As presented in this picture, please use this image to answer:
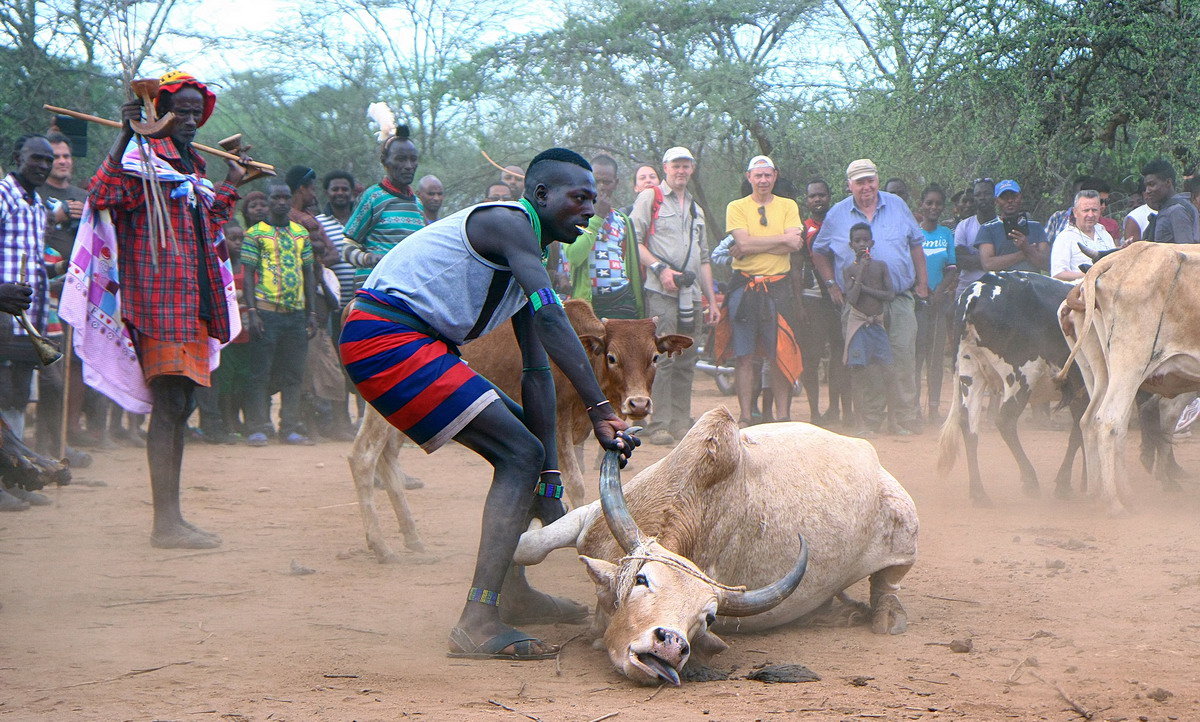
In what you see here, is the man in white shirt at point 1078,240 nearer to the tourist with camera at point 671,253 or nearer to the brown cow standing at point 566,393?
the tourist with camera at point 671,253

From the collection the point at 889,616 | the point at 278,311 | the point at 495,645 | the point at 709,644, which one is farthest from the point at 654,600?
the point at 278,311

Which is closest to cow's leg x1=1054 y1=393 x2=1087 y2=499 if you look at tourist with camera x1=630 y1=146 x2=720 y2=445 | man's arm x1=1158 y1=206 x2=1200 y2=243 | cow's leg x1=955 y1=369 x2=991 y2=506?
cow's leg x1=955 y1=369 x2=991 y2=506

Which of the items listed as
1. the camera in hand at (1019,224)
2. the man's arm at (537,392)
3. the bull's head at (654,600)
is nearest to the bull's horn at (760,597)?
the bull's head at (654,600)

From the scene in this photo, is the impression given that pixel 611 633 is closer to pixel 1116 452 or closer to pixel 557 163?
pixel 557 163

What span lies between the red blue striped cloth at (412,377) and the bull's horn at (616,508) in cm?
53

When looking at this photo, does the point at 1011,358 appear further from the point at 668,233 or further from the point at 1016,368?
the point at 668,233

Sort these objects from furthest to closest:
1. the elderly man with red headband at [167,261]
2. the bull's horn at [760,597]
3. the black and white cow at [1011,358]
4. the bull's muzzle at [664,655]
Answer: the black and white cow at [1011,358]
the elderly man with red headband at [167,261]
the bull's horn at [760,597]
the bull's muzzle at [664,655]

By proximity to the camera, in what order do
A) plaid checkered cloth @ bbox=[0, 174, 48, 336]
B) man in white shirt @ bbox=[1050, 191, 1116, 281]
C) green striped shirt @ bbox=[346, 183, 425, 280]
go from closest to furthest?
plaid checkered cloth @ bbox=[0, 174, 48, 336], green striped shirt @ bbox=[346, 183, 425, 280], man in white shirt @ bbox=[1050, 191, 1116, 281]

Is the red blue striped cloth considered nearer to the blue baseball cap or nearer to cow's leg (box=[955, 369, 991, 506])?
cow's leg (box=[955, 369, 991, 506])

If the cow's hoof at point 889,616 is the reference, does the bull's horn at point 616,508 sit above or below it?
above

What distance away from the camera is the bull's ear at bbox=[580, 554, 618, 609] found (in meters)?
4.16

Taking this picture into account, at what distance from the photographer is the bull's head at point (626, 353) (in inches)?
255

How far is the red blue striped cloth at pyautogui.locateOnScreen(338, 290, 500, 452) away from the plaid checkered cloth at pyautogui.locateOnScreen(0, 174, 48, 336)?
3.76m

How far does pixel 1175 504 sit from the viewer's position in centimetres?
802
